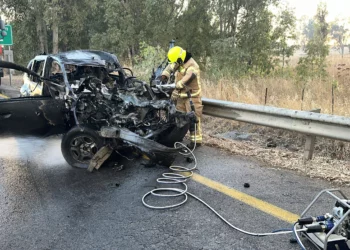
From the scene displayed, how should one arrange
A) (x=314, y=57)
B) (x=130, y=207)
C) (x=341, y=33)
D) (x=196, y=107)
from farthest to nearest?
1. (x=341, y=33)
2. (x=314, y=57)
3. (x=196, y=107)
4. (x=130, y=207)

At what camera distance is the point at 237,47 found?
13602 mm

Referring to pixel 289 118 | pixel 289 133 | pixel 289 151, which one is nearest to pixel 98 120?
pixel 289 118

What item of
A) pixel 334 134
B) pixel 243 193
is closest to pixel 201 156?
pixel 243 193

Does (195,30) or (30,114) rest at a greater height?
(195,30)

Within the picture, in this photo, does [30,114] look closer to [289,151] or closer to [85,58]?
[85,58]

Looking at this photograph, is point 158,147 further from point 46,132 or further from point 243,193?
point 46,132

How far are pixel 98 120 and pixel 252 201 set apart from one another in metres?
2.37

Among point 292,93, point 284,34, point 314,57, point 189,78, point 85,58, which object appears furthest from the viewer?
point 284,34

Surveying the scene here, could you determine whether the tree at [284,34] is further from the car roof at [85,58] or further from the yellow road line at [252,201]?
the yellow road line at [252,201]

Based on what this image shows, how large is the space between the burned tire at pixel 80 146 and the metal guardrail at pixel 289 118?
2195 mm

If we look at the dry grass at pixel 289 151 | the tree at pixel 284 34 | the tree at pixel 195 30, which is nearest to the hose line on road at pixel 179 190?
the dry grass at pixel 289 151

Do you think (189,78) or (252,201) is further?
(189,78)

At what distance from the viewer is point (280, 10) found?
42.4ft

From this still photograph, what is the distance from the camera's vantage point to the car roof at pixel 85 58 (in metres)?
6.34
